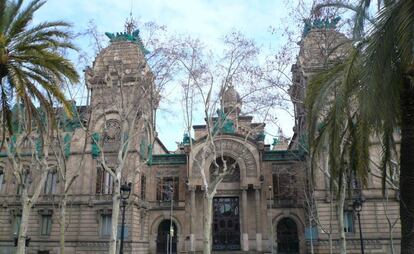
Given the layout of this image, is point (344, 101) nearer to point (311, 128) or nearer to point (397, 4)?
point (311, 128)

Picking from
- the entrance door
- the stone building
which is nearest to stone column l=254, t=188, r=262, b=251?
the stone building

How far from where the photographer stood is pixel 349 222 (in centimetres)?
3123

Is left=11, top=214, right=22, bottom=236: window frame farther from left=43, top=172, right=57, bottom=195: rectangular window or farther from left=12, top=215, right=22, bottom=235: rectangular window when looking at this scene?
left=43, top=172, right=57, bottom=195: rectangular window

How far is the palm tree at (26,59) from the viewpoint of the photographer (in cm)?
1178

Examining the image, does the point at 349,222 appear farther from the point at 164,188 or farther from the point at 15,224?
the point at 15,224

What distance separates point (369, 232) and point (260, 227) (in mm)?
8671

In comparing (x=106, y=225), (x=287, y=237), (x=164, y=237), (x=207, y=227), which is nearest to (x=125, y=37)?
(x=106, y=225)

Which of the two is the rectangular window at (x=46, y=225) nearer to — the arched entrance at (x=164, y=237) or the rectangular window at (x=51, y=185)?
the rectangular window at (x=51, y=185)

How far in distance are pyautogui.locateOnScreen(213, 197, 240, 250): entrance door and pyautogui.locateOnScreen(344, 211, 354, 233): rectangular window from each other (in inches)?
361

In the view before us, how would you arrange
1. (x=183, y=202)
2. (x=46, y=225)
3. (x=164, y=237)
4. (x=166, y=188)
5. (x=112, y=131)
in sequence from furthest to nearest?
(x=166, y=188), (x=183, y=202), (x=164, y=237), (x=112, y=131), (x=46, y=225)

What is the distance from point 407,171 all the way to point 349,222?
2447 cm

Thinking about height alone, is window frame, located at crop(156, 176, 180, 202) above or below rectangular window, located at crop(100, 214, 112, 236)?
above

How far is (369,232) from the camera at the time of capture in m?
29.9

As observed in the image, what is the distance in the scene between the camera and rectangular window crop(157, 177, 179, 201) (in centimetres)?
3700
